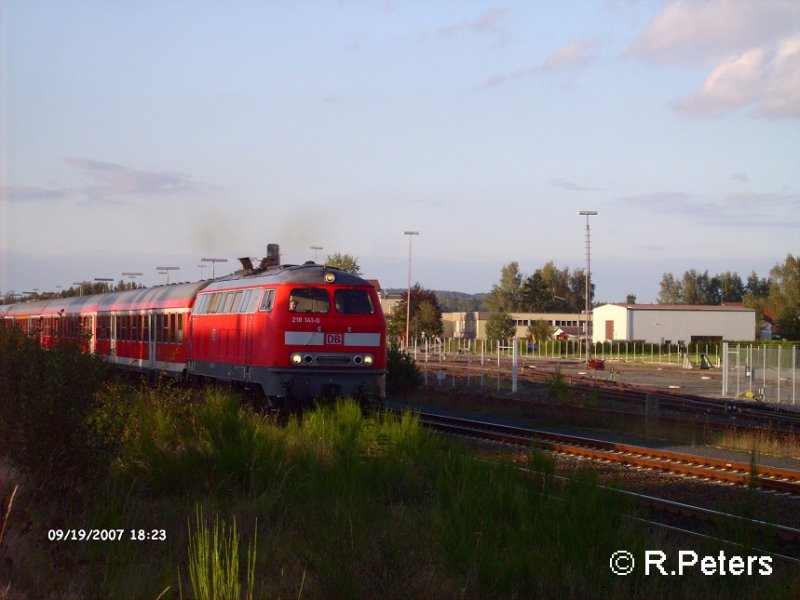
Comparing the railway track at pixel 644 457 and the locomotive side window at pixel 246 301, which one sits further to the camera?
the locomotive side window at pixel 246 301

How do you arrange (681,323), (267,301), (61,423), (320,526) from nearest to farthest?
(320,526) → (61,423) → (267,301) → (681,323)

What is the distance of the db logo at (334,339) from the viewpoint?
18094mm

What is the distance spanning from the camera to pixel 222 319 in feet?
68.5

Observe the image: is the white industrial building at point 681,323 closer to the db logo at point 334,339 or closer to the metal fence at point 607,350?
the metal fence at point 607,350

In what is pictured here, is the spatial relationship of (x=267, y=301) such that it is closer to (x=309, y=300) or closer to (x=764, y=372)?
(x=309, y=300)

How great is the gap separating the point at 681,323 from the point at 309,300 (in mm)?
68232

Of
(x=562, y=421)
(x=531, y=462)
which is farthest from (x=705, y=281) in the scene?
(x=531, y=462)

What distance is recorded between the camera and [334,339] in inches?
715

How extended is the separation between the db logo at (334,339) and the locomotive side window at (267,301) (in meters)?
1.24

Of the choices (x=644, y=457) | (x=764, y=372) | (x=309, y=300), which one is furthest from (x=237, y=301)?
(x=764, y=372)

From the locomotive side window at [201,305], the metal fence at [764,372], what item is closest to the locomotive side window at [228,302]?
the locomotive side window at [201,305]

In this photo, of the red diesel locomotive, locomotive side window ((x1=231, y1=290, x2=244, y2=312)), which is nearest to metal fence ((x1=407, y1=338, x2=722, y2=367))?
the red diesel locomotive

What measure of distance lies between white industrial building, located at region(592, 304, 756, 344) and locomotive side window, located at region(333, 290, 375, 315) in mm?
64537

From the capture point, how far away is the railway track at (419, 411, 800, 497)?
526 inches
